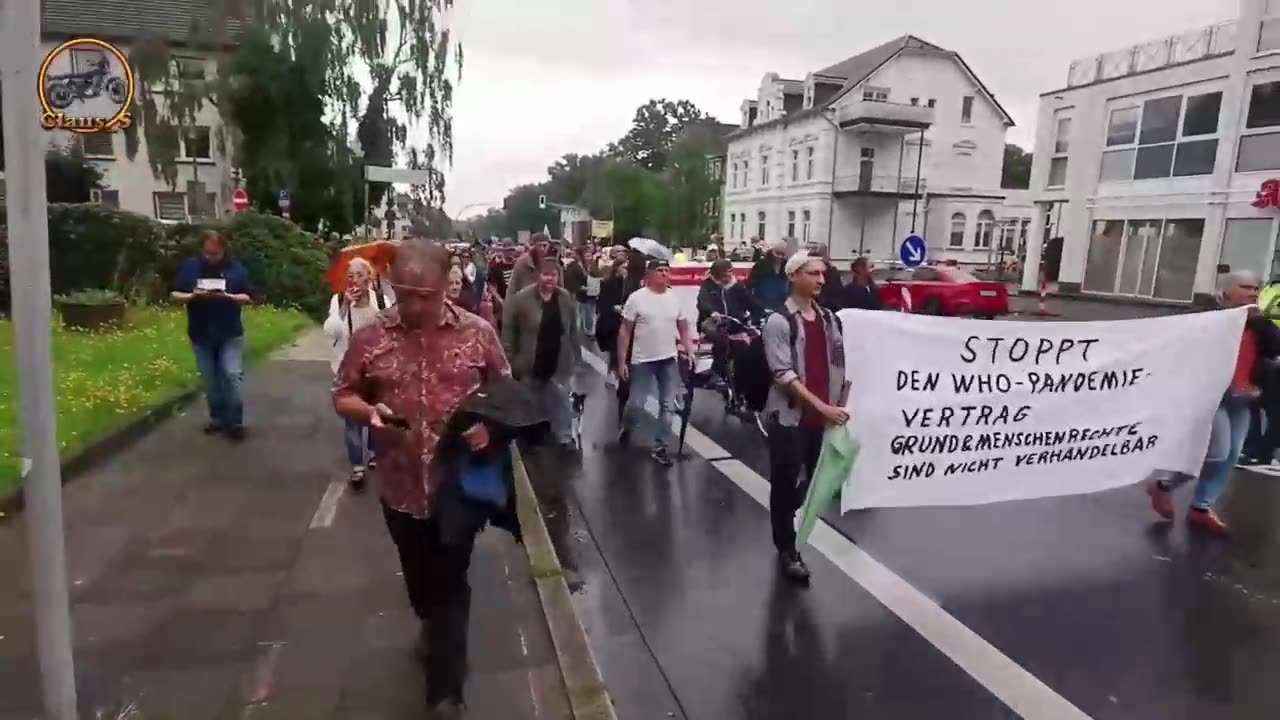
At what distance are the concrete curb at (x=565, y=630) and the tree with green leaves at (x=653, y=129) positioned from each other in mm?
98697

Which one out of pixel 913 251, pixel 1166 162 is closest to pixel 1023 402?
pixel 913 251

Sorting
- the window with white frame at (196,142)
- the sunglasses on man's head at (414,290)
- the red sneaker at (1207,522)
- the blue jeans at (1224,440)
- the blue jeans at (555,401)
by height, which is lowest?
the red sneaker at (1207,522)

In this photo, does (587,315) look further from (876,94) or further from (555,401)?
(876,94)

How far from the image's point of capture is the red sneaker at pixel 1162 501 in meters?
5.98

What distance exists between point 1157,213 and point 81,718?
30.4 metres

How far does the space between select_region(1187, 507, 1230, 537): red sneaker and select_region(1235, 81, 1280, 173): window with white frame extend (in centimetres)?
2233

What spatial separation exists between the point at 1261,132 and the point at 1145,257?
17.1ft

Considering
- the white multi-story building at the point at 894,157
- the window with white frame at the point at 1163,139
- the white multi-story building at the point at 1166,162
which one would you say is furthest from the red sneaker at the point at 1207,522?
the white multi-story building at the point at 894,157

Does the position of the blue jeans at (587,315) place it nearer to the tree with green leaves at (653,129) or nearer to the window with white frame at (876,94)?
the window with white frame at (876,94)

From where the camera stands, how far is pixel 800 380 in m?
4.57

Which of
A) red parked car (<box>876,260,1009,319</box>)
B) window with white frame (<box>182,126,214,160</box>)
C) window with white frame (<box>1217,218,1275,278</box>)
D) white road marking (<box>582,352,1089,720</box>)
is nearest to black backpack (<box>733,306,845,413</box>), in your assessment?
Result: white road marking (<box>582,352,1089,720</box>)

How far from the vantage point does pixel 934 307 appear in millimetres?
21859

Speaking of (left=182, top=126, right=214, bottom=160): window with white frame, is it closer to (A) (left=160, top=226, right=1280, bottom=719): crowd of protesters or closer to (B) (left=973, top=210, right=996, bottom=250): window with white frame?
(A) (left=160, top=226, right=1280, bottom=719): crowd of protesters

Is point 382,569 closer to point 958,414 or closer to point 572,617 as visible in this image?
point 572,617
